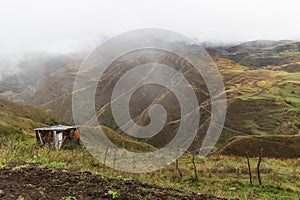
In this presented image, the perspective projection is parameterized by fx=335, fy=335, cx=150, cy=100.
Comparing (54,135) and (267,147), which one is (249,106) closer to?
Result: (267,147)

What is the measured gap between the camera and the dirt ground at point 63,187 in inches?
260

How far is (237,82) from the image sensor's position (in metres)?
136

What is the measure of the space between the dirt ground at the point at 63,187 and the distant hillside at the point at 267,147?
26093 mm

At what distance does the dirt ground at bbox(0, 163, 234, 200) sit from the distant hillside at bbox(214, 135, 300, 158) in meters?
26.1

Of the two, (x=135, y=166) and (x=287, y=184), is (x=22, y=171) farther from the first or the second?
(x=287, y=184)

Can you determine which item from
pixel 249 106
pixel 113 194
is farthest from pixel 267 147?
pixel 249 106

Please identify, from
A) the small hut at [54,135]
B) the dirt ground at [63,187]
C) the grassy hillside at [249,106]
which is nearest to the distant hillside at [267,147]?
the small hut at [54,135]

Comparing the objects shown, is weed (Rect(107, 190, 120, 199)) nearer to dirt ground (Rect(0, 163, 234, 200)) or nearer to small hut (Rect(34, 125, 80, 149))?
dirt ground (Rect(0, 163, 234, 200))

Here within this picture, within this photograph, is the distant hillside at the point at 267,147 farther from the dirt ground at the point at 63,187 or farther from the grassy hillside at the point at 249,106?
the grassy hillside at the point at 249,106

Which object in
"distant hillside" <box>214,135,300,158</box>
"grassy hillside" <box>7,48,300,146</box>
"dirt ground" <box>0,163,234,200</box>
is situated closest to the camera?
"dirt ground" <box>0,163,234,200</box>

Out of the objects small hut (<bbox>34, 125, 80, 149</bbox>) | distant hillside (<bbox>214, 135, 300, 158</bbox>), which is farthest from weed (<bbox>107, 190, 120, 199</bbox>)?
distant hillside (<bbox>214, 135, 300, 158</bbox>)

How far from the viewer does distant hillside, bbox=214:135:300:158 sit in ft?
103

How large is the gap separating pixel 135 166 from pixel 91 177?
7.92m

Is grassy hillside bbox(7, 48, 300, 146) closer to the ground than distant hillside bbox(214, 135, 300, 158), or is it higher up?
closer to the ground
